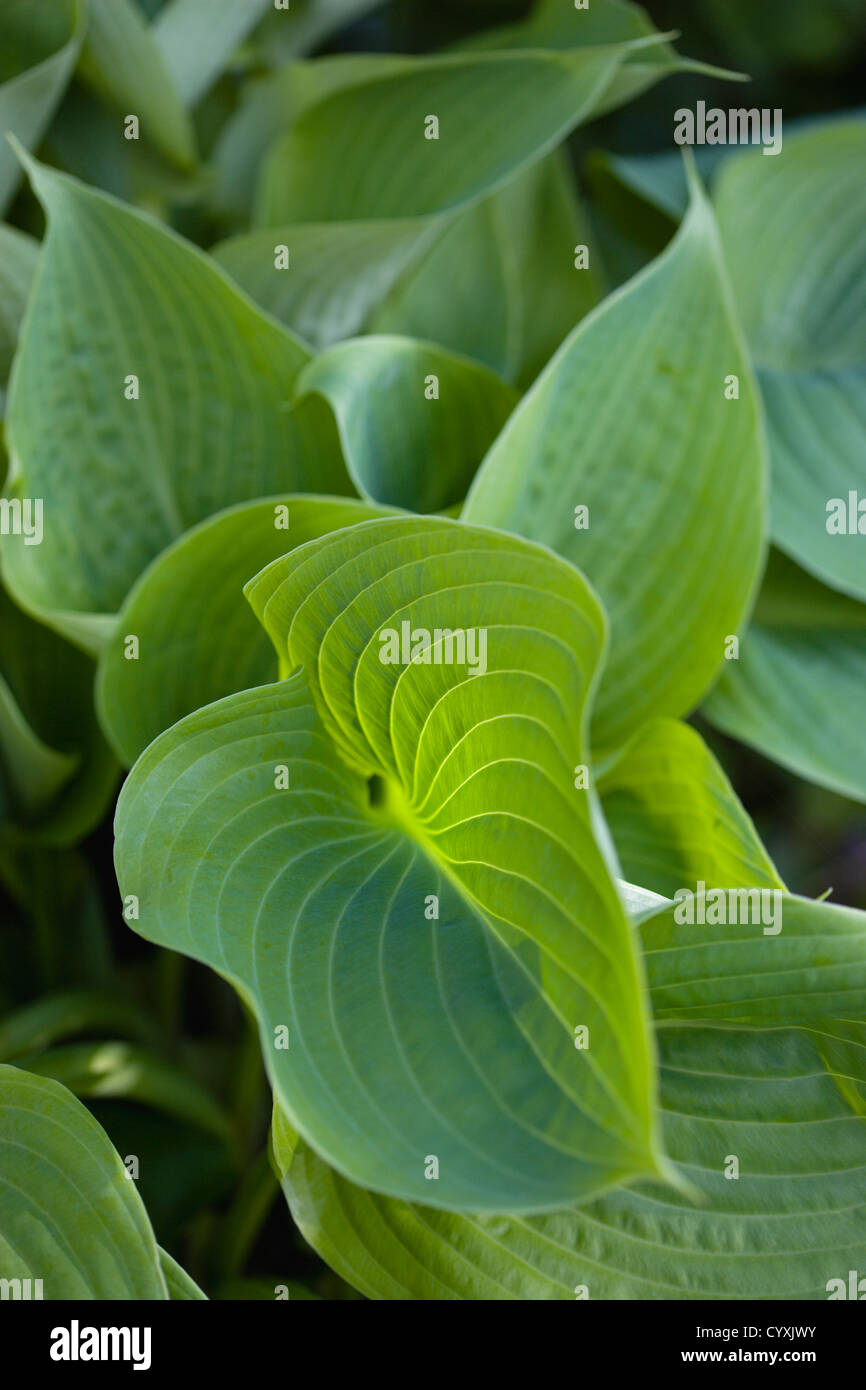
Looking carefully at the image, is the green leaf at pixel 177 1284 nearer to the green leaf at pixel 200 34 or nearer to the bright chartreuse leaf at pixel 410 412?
the bright chartreuse leaf at pixel 410 412

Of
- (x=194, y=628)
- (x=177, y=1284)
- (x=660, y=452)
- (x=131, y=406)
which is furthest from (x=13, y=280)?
(x=177, y=1284)

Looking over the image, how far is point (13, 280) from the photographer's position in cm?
50

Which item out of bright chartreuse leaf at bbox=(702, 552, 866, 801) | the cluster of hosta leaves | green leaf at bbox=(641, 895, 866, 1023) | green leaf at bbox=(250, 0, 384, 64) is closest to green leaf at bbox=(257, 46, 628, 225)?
the cluster of hosta leaves

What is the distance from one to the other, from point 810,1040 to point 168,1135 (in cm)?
32

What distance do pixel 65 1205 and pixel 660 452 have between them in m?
0.34

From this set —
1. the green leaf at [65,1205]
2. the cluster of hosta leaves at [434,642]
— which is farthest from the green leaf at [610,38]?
the green leaf at [65,1205]

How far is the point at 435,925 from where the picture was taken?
0.31 m

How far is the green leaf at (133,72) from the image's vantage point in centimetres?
53

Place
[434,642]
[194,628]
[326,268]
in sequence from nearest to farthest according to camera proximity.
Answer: [434,642] < [194,628] < [326,268]

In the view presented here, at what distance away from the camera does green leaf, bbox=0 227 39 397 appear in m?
0.49

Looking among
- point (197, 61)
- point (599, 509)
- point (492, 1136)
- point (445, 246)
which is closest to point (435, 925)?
point (492, 1136)

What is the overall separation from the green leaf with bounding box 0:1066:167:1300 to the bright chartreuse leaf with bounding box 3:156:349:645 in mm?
174

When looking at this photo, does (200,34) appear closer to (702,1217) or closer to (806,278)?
(806,278)

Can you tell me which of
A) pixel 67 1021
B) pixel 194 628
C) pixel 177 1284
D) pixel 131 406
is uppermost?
pixel 131 406
